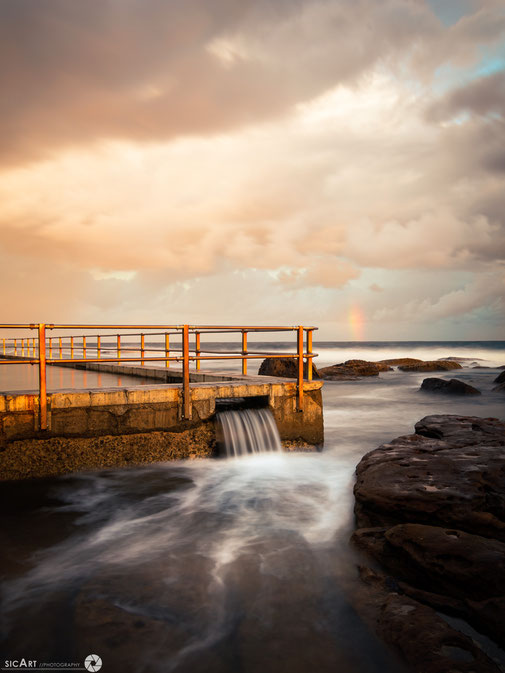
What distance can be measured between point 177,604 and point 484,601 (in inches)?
78.2

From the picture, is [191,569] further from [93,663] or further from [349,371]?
[349,371]

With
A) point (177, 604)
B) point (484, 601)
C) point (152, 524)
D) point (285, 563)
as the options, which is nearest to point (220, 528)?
point (152, 524)

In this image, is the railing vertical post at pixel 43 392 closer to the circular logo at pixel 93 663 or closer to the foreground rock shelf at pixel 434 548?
the circular logo at pixel 93 663

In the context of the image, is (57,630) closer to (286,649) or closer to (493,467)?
(286,649)

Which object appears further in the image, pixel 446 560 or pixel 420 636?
pixel 446 560

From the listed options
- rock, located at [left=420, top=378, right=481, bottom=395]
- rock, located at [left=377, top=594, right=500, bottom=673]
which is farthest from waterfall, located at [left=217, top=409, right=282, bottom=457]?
rock, located at [left=420, top=378, right=481, bottom=395]

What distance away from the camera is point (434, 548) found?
3012 mm

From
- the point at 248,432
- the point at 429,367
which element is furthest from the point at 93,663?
the point at 429,367

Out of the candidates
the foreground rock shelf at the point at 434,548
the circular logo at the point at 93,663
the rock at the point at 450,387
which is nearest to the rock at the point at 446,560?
the foreground rock shelf at the point at 434,548

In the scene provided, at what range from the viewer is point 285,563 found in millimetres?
3699

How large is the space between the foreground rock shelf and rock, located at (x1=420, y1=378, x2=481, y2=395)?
1149 cm

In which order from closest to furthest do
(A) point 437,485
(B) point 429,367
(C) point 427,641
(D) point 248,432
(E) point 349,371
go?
(C) point 427,641, (A) point 437,485, (D) point 248,432, (E) point 349,371, (B) point 429,367

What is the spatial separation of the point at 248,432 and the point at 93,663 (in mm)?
3964

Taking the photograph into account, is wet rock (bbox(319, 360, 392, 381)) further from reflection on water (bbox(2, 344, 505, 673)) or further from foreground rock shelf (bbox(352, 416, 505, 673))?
foreground rock shelf (bbox(352, 416, 505, 673))
